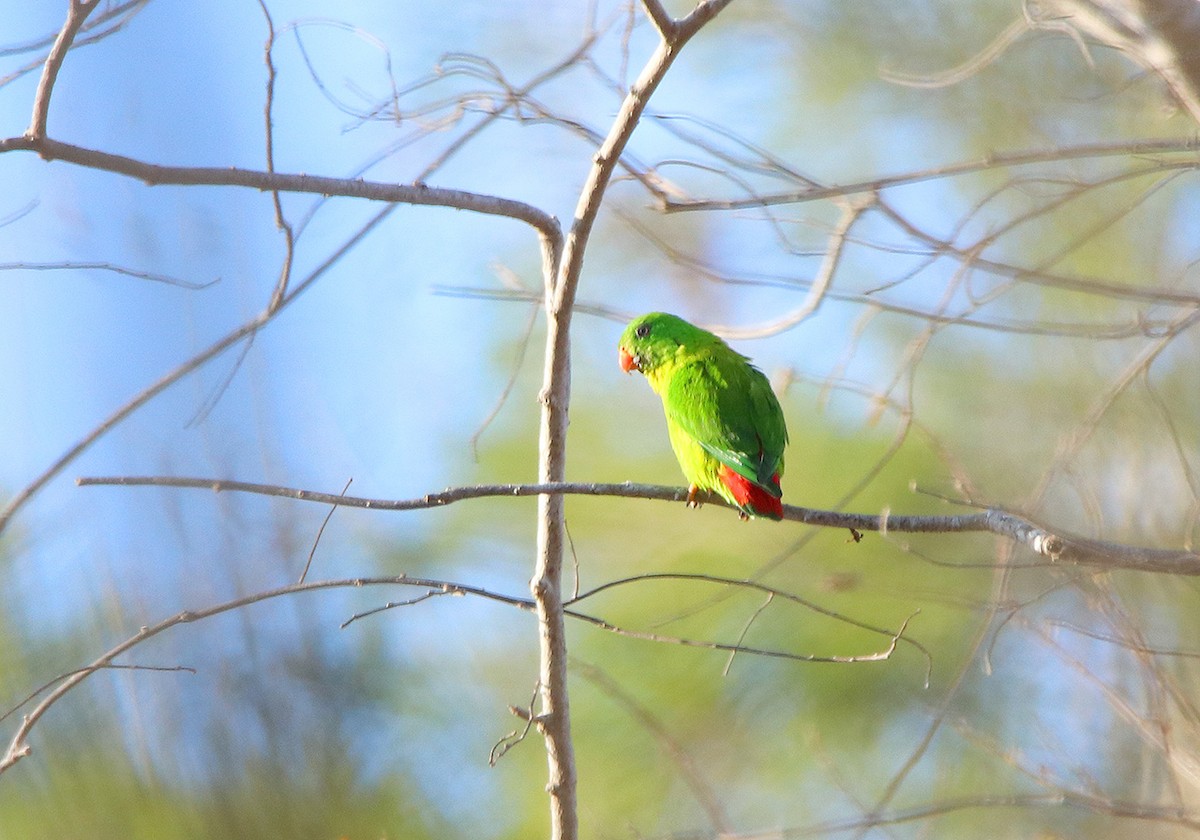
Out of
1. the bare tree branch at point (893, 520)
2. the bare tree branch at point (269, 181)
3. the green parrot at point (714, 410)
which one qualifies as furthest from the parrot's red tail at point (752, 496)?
the bare tree branch at point (269, 181)

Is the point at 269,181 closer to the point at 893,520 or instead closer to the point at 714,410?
the point at 893,520

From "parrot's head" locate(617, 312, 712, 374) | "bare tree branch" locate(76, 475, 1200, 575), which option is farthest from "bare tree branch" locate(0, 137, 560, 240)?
"parrot's head" locate(617, 312, 712, 374)

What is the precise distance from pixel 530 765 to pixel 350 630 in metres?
0.91

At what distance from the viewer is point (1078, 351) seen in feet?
11.4

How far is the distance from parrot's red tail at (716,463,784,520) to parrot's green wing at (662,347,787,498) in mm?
20

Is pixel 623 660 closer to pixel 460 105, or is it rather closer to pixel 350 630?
pixel 350 630

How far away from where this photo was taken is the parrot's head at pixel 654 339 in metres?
2.93

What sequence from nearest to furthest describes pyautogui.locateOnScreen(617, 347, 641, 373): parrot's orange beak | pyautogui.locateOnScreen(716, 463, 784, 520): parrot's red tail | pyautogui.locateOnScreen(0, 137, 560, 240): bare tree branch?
pyautogui.locateOnScreen(0, 137, 560, 240): bare tree branch
pyautogui.locateOnScreen(716, 463, 784, 520): parrot's red tail
pyautogui.locateOnScreen(617, 347, 641, 373): parrot's orange beak

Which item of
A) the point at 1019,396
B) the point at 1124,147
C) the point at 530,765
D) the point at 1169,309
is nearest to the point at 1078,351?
the point at 1019,396

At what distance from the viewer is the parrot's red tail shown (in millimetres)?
2291

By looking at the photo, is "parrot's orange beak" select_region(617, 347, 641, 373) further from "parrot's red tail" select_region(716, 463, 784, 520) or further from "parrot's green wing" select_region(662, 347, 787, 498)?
"parrot's red tail" select_region(716, 463, 784, 520)

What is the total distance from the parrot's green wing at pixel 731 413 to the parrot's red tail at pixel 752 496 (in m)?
0.02

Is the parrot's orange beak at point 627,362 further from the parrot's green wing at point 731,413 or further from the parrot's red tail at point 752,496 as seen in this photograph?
the parrot's red tail at point 752,496

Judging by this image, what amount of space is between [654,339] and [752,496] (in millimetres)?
767
